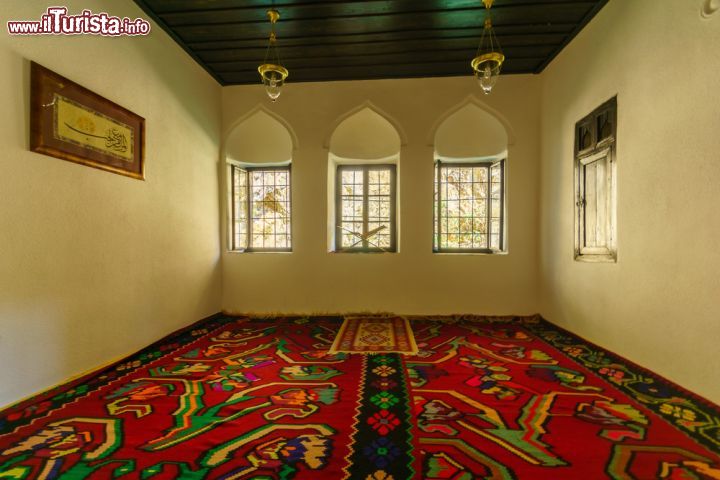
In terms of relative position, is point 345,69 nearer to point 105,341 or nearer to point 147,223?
point 147,223

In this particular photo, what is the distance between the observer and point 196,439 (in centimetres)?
187

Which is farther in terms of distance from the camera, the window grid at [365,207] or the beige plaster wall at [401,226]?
the window grid at [365,207]

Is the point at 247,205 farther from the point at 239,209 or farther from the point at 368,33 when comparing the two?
the point at 368,33

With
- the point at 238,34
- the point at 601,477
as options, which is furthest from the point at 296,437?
the point at 238,34

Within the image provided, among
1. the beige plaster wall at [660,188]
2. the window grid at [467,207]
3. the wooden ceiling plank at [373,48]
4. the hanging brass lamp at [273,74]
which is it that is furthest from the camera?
the window grid at [467,207]

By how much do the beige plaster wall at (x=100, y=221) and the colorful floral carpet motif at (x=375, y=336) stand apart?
6.73 feet

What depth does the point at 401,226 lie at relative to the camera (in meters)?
4.86

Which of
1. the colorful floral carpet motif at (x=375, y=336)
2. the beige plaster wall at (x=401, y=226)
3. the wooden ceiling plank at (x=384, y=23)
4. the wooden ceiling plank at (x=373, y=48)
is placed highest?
the wooden ceiling plank at (x=384, y=23)

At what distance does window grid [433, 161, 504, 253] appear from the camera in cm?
508

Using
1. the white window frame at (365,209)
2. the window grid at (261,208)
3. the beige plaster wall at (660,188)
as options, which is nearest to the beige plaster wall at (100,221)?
the window grid at (261,208)

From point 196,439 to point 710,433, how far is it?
9.76 ft

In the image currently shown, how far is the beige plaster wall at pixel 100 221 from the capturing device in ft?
7.38

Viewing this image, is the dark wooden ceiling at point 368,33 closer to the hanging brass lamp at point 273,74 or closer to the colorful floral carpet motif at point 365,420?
the hanging brass lamp at point 273,74

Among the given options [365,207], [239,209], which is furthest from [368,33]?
[239,209]
